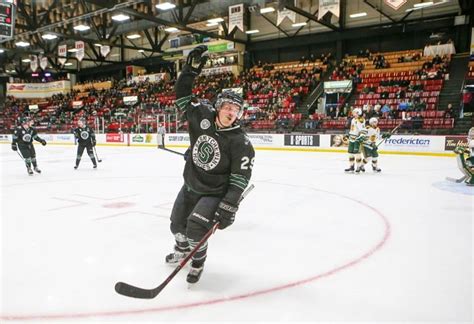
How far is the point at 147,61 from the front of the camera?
2956 cm

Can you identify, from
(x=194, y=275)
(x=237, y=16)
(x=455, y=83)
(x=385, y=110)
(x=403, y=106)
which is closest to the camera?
(x=194, y=275)

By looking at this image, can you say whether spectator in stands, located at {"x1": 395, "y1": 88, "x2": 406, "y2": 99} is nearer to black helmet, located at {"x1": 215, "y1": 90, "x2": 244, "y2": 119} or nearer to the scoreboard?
the scoreboard

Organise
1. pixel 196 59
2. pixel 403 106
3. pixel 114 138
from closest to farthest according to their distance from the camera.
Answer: pixel 196 59 → pixel 403 106 → pixel 114 138

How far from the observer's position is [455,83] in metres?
16.4

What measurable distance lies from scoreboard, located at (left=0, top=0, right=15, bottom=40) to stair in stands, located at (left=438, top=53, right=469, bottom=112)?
46.8 ft

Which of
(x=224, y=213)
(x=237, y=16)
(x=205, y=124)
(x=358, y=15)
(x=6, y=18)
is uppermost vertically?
(x=358, y=15)

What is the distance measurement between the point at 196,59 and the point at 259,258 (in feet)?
4.95

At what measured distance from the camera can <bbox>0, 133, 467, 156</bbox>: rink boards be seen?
11.8 m

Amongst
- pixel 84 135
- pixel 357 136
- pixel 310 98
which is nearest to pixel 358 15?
pixel 310 98

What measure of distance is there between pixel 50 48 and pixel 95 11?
14.0m

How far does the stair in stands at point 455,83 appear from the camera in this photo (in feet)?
49.8

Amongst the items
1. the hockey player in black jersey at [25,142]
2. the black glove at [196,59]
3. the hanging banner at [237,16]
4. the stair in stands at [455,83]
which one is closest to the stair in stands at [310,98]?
the hanging banner at [237,16]

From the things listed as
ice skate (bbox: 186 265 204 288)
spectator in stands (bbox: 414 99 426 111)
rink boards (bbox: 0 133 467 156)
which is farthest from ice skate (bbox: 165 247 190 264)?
spectator in stands (bbox: 414 99 426 111)

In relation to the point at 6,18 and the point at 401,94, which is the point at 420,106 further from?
the point at 6,18
